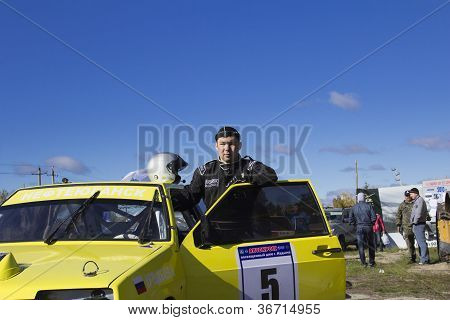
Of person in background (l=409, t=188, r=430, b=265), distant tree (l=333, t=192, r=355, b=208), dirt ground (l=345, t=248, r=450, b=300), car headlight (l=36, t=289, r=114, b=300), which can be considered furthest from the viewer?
distant tree (l=333, t=192, r=355, b=208)

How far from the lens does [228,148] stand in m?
4.85

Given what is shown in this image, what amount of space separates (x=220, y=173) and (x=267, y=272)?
3.61ft

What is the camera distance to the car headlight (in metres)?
2.81

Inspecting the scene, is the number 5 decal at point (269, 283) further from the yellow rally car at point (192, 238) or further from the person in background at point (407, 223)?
the person in background at point (407, 223)

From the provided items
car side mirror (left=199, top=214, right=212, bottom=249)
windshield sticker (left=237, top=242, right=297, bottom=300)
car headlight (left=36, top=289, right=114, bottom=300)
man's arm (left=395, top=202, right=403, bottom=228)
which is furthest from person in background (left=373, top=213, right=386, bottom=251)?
car headlight (left=36, top=289, right=114, bottom=300)

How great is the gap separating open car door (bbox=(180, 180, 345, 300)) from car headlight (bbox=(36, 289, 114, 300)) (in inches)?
44.5

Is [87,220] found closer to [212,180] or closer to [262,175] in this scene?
[212,180]

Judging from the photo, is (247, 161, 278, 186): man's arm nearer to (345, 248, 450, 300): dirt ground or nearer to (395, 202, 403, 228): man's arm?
(345, 248, 450, 300): dirt ground

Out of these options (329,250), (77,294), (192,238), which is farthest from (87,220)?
(329,250)

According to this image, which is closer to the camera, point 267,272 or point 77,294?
point 77,294

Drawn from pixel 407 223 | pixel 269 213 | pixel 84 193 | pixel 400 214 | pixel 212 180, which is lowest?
pixel 407 223

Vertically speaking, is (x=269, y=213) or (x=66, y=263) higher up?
(x=269, y=213)
